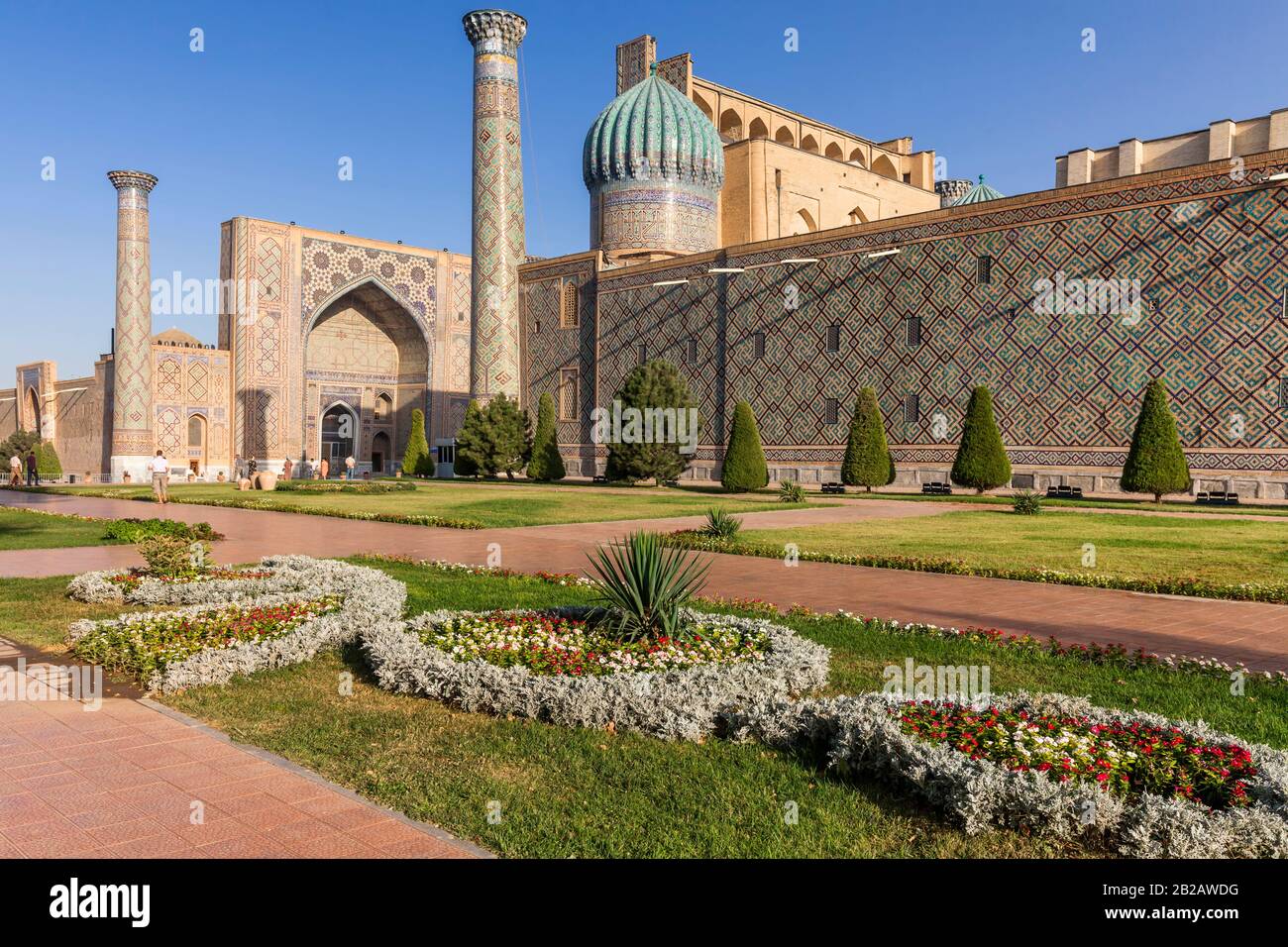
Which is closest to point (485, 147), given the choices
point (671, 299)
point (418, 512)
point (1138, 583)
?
point (671, 299)

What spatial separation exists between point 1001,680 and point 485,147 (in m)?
26.4

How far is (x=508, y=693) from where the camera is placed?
392cm

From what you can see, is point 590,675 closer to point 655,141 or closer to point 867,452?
point 867,452

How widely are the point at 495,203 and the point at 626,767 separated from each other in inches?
1063

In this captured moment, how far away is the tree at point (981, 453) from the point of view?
1906 cm

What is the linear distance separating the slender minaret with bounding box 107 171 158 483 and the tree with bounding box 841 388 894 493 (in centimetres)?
2350

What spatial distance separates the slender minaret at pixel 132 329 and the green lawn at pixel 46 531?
62.6ft

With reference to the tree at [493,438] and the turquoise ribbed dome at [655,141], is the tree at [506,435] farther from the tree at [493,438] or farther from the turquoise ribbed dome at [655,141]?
the turquoise ribbed dome at [655,141]

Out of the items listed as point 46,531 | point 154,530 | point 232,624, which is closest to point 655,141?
point 46,531

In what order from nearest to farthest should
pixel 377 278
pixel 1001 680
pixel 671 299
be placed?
pixel 1001 680 → pixel 671 299 → pixel 377 278

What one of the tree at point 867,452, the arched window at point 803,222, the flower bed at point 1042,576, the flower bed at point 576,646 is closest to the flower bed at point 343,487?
the tree at point 867,452

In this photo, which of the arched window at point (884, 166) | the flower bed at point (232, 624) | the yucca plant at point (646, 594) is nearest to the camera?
the flower bed at point (232, 624)

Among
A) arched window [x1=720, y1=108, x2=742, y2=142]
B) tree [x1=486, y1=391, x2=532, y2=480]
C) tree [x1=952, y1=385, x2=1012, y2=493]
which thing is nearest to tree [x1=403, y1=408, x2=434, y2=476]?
tree [x1=486, y1=391, x2=532, y2=480]
